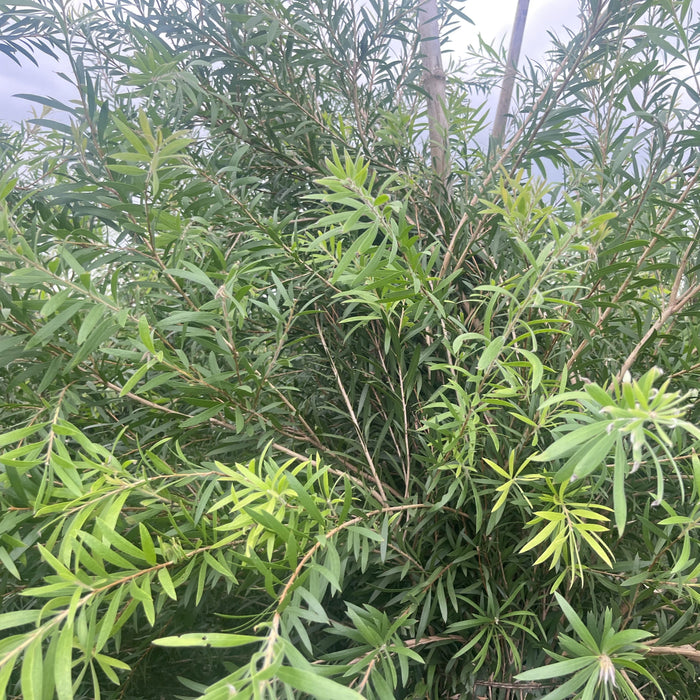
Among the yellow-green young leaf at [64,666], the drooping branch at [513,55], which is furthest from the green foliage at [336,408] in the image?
the drooping branch at [513,55]

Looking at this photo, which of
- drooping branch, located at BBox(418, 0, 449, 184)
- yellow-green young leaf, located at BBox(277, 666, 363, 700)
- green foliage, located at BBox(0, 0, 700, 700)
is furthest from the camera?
drooping branch, located at BBox(418, 0, 449, 184)

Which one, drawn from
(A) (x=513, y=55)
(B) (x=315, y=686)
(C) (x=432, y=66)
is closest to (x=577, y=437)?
(B) (x=315, y=686)

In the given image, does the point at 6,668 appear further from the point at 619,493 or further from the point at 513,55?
the point at 513,55

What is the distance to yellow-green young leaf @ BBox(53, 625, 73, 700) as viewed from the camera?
22 cm

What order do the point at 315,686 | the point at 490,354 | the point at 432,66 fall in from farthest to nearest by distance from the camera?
the point at 432,66 → the point at 490,354 → the point at 315,686

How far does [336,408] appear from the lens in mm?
526

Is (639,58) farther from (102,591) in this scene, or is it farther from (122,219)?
(102,591)

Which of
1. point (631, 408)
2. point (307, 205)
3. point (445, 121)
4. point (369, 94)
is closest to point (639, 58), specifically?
point (445, 121)

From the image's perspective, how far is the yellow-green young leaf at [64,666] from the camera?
0.73 feet

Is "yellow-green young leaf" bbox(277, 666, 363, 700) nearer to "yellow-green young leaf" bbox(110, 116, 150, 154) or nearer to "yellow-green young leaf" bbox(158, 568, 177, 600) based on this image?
"yellow-green young leaf" bbox(158, 568, 177, 600)

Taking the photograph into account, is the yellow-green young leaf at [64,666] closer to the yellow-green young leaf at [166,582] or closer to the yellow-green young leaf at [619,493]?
the yellow-green young leaf at [166,582]

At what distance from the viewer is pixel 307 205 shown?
732 millimetres

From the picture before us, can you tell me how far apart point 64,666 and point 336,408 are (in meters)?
0.33

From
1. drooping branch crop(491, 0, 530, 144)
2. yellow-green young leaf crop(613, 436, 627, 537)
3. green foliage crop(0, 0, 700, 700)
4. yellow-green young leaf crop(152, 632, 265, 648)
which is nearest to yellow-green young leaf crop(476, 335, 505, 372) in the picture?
green foliage crop(0, 0, 700, 700)
